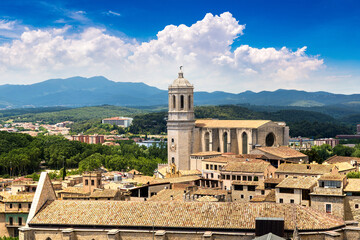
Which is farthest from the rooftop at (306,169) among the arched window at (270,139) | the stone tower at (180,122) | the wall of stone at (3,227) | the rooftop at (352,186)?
the stone tower at (180,122)

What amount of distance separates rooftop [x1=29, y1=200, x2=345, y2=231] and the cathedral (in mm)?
45166

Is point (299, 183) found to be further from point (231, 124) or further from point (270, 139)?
point (231, 124)

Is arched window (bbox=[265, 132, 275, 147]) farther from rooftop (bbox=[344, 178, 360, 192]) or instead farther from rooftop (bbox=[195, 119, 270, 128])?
rooftop (bbox=[344, 178, 360, 192])

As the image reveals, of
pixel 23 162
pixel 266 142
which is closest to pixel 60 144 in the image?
pixel 23 162

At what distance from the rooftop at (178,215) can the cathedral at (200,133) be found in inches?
1778

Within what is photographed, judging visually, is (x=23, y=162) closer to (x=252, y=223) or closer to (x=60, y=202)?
(x=60, y=202)

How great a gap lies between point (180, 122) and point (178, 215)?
52.0 metres

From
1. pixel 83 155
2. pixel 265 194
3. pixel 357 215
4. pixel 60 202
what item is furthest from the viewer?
pixel 83 155

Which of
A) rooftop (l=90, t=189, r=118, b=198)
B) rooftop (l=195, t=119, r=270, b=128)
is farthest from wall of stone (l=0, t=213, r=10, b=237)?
rooftop (l=195, t=119, r=270, b=128)

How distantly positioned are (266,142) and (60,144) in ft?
181

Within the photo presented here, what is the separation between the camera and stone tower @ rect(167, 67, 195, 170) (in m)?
88.1

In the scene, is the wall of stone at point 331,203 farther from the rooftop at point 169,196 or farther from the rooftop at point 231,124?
the rooftop at point 231,124

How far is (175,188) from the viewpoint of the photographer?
201 feet

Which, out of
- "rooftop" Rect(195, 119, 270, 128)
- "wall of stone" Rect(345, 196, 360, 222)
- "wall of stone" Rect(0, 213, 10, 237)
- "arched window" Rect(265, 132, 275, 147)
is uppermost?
"rooftop" Rect(195, 119, 270, 128)
